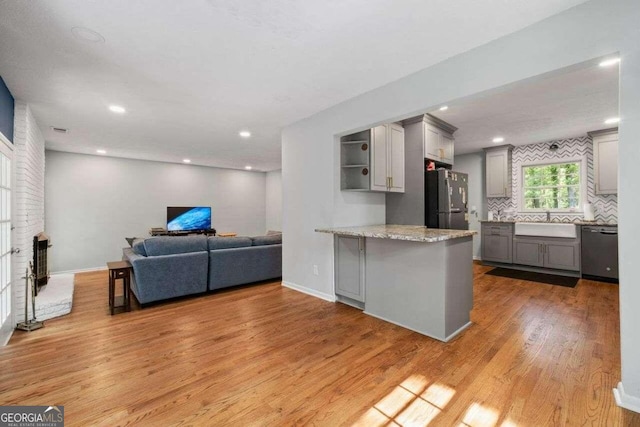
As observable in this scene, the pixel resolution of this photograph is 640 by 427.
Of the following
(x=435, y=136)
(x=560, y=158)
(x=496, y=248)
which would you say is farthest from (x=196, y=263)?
(x=560, y=158)

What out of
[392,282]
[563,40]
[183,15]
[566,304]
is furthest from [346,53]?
[566,304]

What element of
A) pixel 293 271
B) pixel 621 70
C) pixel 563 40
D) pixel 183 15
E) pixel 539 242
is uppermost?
pixel 183 15

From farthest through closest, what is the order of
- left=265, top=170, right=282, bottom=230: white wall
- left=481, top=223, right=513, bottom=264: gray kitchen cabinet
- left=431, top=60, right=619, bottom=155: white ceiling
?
left=265, top=170, right=282, bottom=230: white wall < left=481, top=223, right=513, bottom=264: gray kitchen cabinet < left=431, top=60, right=619, bottom=155: white ceiling

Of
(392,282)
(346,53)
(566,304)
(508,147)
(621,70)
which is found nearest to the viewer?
(621,70)

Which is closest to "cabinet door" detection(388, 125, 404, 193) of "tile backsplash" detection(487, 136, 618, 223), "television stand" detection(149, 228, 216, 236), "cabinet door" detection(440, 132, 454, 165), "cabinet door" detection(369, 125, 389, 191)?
"cabinet door" detection(369, 125, 389, 191)

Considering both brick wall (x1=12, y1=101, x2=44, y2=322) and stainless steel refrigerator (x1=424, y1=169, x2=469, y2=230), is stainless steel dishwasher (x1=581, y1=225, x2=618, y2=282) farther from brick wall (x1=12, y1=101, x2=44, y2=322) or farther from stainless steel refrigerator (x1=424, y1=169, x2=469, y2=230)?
brick wall (x1=12, y1=101, x2=44, y2=322)

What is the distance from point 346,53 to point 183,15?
1243mm

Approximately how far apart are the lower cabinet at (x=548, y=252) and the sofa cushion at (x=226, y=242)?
513cm

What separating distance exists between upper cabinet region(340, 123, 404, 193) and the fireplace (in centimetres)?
412

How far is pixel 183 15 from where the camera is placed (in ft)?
6.05

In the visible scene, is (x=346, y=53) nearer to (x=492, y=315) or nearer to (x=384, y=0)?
(x=384, y=0)

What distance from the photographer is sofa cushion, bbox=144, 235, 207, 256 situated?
3.55 metres

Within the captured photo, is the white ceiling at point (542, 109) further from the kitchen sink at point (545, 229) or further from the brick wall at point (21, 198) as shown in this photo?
the brick wall at point (21, 198)

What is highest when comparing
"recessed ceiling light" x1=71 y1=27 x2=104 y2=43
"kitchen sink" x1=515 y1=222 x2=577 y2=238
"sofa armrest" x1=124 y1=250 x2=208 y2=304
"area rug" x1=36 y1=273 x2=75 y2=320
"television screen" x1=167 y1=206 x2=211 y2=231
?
"recessed ceiling light" x1=71 y1=27 x2=104 y2=43
